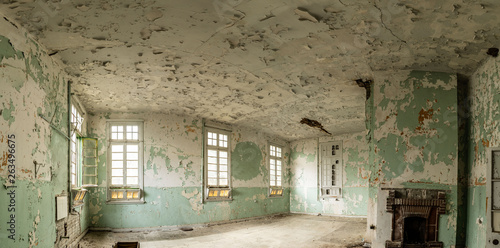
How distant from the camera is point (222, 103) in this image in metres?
6.79

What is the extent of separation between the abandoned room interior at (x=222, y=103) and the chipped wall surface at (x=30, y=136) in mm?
20

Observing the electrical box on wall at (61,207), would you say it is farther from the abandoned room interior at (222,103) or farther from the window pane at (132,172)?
the window pane at (132,172)

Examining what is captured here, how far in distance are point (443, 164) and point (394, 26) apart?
227 cm

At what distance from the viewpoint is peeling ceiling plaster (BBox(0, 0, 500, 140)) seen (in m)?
2.95

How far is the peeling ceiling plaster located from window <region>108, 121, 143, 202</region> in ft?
4.09

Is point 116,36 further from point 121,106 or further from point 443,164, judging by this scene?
point 443,164

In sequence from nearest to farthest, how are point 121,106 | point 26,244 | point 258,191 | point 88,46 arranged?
point 26,244, point 88,46, point 121,106, point 258,191

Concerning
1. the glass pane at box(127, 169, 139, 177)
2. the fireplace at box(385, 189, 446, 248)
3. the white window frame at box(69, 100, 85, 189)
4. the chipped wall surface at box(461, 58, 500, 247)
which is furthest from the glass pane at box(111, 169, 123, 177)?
the chipped wall surface at box(461, 58, 500, 247)

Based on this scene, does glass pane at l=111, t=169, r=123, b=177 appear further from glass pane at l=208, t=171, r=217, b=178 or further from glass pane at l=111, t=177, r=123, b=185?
glass pane at l=208, t=171, r=217, b=178

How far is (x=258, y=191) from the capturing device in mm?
9883

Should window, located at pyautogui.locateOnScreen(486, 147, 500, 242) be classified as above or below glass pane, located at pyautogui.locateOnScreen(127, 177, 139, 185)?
above

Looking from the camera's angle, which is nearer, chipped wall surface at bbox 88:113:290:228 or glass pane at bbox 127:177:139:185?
chipped wall surface at bbox 88:113:290:228

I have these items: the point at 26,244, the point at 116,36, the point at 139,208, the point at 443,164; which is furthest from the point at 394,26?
the point at 139,208

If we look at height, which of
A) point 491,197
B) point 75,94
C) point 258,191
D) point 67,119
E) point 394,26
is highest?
point 394,26
